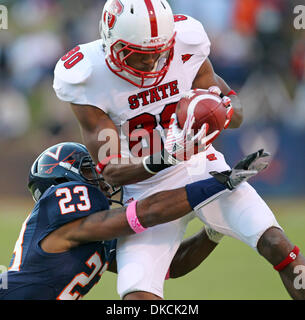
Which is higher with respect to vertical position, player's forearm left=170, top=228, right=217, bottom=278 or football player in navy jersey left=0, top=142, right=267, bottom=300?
football player in navy jersey left=0, top=142, right=267, bottom=300

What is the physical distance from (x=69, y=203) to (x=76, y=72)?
779 mm

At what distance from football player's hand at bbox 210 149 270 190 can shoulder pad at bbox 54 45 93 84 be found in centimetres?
100

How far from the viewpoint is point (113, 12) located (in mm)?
3732

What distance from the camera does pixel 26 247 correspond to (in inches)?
142

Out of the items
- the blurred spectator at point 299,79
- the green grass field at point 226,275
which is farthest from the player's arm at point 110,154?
the blurred spectator at point 299,79

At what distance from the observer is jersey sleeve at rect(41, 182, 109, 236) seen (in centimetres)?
356

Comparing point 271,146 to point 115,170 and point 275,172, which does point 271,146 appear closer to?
point 275,172

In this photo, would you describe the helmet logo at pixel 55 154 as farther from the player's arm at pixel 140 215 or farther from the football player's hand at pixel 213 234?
the football player's hand at pixel 213 234

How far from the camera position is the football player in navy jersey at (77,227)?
350cm

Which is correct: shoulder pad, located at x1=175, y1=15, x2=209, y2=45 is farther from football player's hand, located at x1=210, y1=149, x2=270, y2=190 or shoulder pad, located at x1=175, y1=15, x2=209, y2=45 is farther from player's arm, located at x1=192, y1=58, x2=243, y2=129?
football player's hand, located at x1=210, y1=149, x2=270, y2=190

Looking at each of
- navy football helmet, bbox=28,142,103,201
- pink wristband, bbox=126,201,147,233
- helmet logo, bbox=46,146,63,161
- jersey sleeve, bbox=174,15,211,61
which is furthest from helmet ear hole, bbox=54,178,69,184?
jersey sleeve, bbox=174,15,211,61

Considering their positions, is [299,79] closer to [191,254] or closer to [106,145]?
[191,254]
